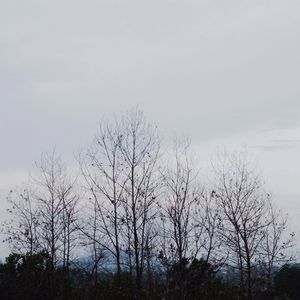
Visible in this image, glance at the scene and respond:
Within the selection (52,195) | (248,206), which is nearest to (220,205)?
(248,206)

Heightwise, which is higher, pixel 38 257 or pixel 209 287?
pixel 38 257

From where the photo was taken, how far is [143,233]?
44.4 feet

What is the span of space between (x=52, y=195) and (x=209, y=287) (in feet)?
23.8

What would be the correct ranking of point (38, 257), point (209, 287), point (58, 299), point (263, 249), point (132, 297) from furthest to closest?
point (263, 249), point (38, 257), point (58, 299), point (209, 287), point (132, 297)

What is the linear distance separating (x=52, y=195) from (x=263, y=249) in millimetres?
7789

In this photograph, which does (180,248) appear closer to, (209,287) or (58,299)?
(209,287)

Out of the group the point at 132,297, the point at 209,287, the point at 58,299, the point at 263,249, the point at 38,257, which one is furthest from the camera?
the point at 263,249

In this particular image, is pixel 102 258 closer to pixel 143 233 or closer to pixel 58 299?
pixel 58 299

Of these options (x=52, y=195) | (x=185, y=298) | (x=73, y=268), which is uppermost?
(x=52, y=195)

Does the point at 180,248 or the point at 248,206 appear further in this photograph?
the point at 248,206

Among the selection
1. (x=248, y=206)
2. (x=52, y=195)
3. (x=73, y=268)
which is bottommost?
(x=73, y=268)

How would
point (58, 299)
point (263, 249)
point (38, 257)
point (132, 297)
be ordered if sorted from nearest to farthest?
1. point (132, 297)
2. point (58, 299)
3. point (38, 257)
4. point (263, 249)

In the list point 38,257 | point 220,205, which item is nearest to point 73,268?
point 38,257

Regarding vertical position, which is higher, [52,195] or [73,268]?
[52,195]
